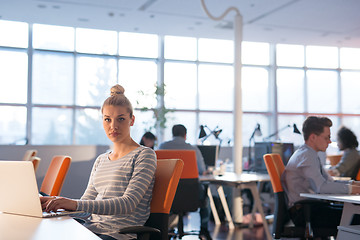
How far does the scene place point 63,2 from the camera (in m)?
7.77

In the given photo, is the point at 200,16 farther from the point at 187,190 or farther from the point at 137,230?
the point at 137,230

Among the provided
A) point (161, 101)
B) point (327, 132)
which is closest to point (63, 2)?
point (161, 101)

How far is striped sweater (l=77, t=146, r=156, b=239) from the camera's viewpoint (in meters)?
1.88

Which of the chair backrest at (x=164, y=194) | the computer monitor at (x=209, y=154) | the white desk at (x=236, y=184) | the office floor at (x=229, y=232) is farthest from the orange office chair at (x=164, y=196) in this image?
the computer monitor at (x=209, y=154)

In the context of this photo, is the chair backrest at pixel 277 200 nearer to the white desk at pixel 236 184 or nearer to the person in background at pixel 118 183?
the person in background at pixel 118 183

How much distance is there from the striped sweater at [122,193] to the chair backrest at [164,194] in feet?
0.10

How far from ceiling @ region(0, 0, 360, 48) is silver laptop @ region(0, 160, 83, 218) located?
6432mm

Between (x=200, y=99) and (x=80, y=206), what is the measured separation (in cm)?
914

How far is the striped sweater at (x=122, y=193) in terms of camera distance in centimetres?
188

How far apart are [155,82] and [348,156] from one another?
5.97 m

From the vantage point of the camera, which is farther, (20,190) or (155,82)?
(155,82)

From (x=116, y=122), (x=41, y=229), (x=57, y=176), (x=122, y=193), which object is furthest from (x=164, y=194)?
(x=57, y=176)

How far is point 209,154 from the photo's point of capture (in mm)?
6051

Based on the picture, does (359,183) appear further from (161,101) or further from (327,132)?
(161,101)
